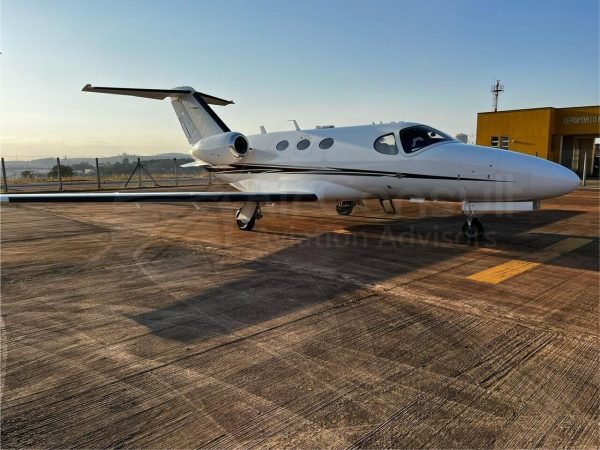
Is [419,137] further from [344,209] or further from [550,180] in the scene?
[344,209]

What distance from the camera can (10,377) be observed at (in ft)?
11.2

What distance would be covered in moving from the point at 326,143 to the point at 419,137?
254cm

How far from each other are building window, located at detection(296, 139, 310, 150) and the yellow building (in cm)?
2951

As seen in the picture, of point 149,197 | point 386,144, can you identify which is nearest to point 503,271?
point 386,144

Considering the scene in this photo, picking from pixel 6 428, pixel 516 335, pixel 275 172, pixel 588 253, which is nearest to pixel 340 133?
pixel 275 172

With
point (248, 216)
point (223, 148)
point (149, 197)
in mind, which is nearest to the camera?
point (149, 197)

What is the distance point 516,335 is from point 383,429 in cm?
212

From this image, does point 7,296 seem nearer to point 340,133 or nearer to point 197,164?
point 340,133

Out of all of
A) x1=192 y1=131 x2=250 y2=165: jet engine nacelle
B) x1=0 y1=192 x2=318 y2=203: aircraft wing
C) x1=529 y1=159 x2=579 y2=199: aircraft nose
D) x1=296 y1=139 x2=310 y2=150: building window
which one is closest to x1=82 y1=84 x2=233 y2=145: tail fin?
x1=192 y1=131 x2=250 y2=165: jet engine nacelle

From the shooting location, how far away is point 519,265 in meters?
6.91

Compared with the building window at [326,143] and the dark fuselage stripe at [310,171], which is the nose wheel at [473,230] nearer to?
the dark fuselage stripe at [310,171]

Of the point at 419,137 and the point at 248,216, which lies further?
the point at 248,216

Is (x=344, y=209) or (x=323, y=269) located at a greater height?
(x=344, y=209)

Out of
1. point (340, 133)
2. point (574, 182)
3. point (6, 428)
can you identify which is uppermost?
point (340, 133)
